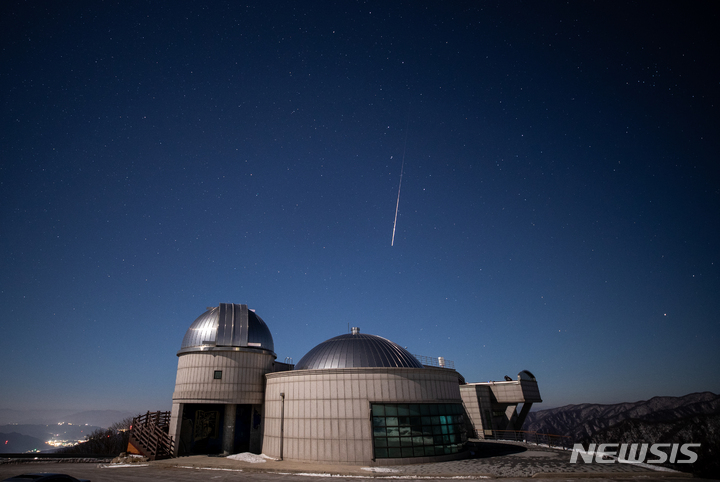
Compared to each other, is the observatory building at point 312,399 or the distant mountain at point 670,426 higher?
the observatory building at point 312,399

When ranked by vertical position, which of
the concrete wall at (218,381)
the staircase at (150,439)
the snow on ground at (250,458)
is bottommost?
the snow on ground at (250,458)

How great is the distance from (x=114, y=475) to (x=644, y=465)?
97.2 feet

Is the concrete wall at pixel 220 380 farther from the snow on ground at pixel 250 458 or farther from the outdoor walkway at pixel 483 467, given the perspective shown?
the outdoor walkway at pixel 483 467

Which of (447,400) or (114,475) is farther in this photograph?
(447,400)

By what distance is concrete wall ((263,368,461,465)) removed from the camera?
21375 mm

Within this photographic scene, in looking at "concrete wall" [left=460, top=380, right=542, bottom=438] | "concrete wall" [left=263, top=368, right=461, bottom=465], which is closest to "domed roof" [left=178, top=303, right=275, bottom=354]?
"concrete wall" [left=263, top=368, right=461, bottom=465]

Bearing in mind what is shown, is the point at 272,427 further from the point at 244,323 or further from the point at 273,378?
the point at 244,323

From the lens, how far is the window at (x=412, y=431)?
21266 millimetres

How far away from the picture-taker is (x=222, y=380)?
27594 millimetres

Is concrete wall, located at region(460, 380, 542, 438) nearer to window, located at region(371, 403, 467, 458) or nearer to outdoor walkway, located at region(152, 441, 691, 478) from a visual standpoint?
outdoor walkway, located at region(152, 441, 691, 478)

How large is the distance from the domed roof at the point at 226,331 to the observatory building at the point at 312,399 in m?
0.08

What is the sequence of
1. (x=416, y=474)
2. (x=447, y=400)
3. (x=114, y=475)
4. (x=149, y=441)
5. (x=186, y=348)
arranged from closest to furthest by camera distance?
(x=416, y=474)
(x=114, y=475)
(x=447, y=400)
(x=149, y=441)
(x=186, y=348)

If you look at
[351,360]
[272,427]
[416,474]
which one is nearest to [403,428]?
[416,474]

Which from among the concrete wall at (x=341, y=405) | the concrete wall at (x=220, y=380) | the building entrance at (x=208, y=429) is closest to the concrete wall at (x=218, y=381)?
the concrete wall at (x=220, y=380)
